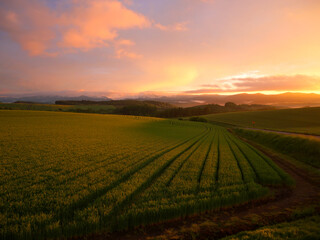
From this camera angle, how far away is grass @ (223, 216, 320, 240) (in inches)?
192

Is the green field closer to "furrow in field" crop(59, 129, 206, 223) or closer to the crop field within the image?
the crop field

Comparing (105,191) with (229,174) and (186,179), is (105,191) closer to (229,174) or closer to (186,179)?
(186,179)

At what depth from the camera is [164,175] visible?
968cm

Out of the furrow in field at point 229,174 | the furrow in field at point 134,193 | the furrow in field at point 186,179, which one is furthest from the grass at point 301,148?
the furrow in field at point 134,193

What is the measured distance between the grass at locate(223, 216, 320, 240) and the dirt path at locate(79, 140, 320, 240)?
49 centimetres

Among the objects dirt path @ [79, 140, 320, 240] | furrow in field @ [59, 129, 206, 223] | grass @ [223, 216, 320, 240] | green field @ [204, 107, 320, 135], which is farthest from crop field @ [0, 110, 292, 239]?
green field @ [204, 107, 320, 135]

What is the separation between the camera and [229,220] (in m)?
6.23

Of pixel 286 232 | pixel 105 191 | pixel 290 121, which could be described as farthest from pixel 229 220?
pixel 290 121

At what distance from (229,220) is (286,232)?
181cm

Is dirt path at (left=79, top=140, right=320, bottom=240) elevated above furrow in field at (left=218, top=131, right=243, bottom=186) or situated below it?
below

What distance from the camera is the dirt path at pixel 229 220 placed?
535 cm

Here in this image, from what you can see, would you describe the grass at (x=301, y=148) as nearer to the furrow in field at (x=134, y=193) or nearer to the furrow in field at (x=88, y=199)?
the furrow in field at (x=134, y=193)

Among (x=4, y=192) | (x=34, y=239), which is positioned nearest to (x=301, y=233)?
(x=34, y=239)

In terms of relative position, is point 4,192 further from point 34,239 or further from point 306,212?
point 306,212
